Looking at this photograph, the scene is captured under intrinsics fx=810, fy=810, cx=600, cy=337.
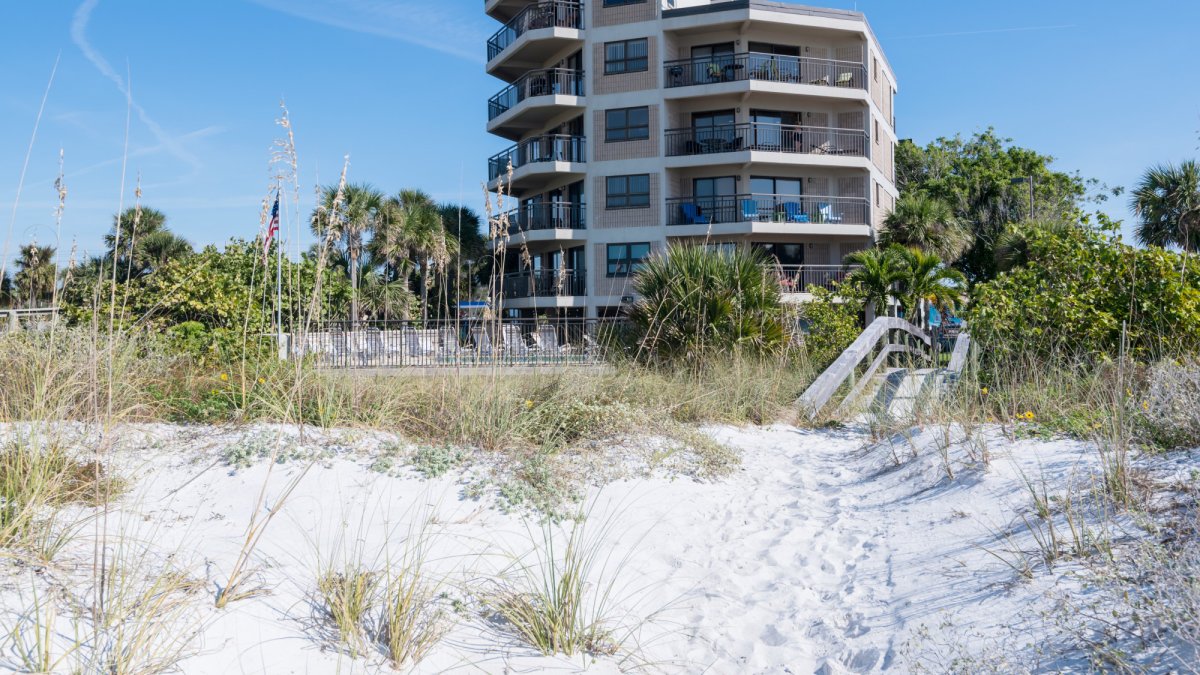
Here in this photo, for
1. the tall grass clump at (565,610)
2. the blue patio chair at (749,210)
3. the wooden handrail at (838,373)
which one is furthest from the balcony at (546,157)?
the tall grass clump at (565,610)

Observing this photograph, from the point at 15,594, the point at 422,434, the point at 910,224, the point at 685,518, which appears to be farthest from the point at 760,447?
the point at 910,224

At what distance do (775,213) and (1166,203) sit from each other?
43.3 feet

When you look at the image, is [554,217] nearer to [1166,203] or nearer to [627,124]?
[627,124]

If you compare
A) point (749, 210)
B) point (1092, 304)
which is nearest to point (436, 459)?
point (1092, 304)

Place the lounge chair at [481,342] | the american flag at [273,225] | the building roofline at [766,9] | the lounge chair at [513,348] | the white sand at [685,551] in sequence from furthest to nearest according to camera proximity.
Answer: the building roofline at [766,9] → the lounge chair at [513,348] → the lounge chair at [481,342] → the american flag at [273,225] → the white sand at [685,551]

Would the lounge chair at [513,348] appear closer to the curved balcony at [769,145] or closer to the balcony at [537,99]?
the curved balcony at [769,145]

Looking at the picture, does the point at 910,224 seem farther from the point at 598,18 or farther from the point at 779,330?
the point at 779,330

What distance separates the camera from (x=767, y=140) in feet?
102

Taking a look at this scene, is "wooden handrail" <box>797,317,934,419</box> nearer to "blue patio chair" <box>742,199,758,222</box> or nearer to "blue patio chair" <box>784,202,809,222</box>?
"blue patio chair" <box>742,199,758,222</box>

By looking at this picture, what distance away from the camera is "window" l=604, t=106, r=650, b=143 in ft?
103

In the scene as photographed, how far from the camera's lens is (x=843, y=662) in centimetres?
339

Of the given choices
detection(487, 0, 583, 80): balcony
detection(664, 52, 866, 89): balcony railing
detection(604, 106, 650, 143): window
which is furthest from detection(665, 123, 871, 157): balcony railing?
detection(487, 0, 583, 80): balcony

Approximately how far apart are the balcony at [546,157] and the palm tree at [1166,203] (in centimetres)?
1963

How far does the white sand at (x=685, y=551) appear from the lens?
334 cm
